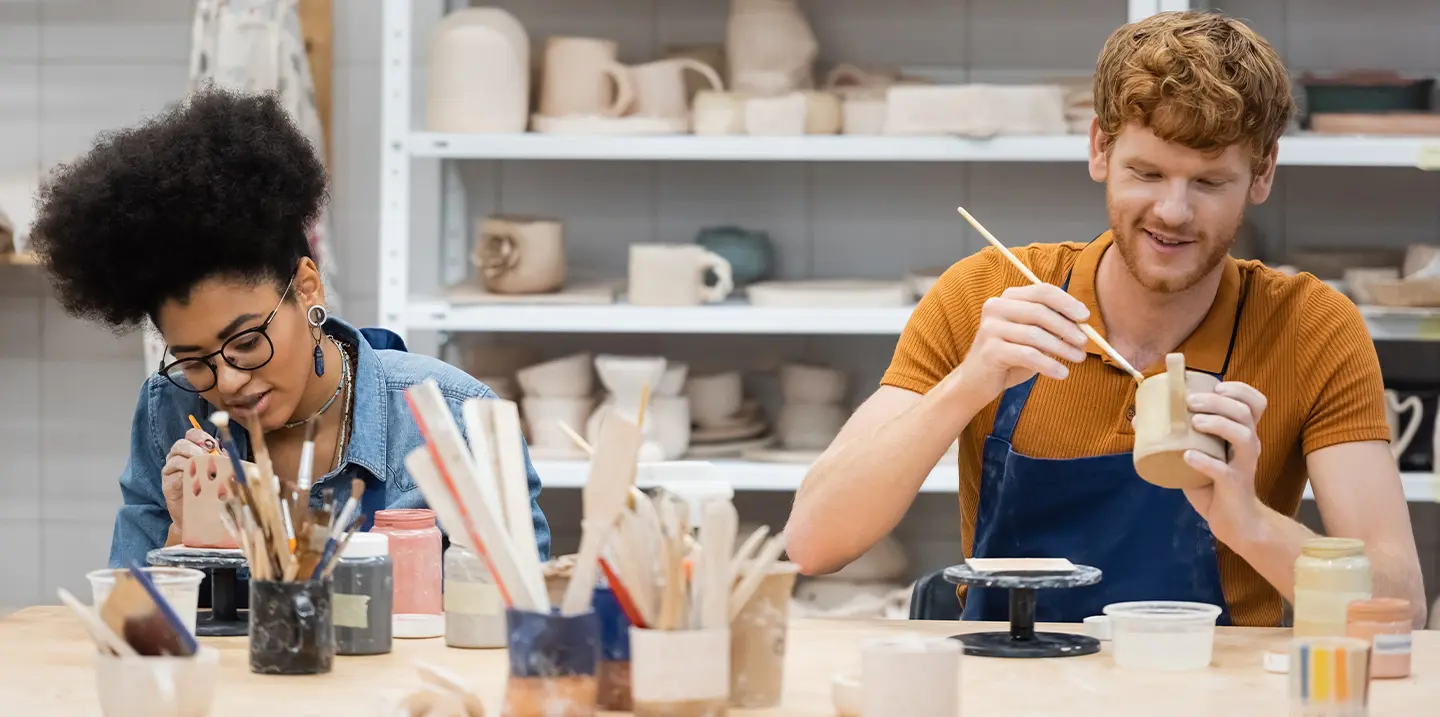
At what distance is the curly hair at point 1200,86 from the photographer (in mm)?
1620

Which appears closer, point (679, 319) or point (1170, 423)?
point (1170, 423)

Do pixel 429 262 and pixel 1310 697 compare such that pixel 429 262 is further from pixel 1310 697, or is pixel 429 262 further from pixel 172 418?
pixel 1310 697

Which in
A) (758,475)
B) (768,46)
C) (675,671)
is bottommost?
(758,475)

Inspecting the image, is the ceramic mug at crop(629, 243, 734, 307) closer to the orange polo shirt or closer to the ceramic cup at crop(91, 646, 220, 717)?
the orange polo shirt

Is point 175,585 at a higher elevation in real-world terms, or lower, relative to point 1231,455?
lower

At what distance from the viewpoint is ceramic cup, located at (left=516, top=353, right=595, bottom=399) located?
9.41 feet

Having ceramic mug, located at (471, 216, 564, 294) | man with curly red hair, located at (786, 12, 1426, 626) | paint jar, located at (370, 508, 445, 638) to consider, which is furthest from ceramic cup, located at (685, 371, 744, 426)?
paint jar, located at (370, 508, 445, 638)

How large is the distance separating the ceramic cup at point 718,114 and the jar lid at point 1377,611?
173cm

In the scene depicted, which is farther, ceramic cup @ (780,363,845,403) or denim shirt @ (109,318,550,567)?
ceramic cup @ (780,363,845,403)

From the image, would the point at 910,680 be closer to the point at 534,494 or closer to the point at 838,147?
the point at 534,494

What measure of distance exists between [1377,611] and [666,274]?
1.70 meters

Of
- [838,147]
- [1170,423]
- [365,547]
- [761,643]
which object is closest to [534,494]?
[365,547]

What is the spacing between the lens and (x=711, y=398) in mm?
2988

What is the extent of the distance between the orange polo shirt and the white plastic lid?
684 millimetres
